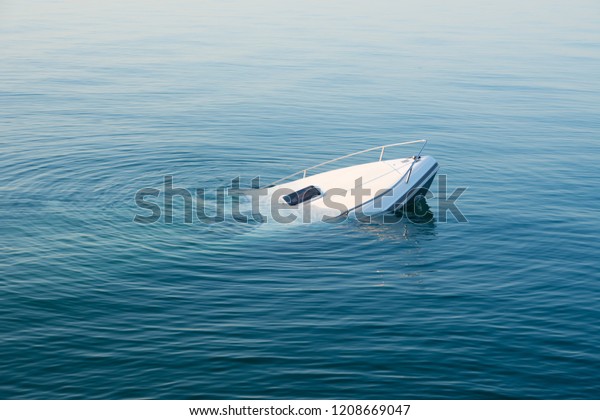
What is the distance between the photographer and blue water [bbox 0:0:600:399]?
22375 mm

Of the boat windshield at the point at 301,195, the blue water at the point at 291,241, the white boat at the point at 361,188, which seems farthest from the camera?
the boat windshield at the point at 301,195

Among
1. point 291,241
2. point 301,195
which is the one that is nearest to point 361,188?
point 301,195

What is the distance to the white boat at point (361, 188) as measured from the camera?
35312mm

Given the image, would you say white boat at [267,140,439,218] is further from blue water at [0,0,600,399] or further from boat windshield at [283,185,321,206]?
blue water at [0,0,600,399]

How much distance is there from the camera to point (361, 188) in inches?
1431

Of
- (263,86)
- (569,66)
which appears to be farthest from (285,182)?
(569,66)

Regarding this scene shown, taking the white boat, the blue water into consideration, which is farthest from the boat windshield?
the blue water

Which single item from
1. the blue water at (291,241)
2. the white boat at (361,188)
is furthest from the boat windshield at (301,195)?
the blue water at (291,241)

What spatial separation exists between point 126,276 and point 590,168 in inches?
1093

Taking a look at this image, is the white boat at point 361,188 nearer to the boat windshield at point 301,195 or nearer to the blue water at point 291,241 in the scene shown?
the boat windshield at point 301,195

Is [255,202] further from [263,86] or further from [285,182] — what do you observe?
[263,86]

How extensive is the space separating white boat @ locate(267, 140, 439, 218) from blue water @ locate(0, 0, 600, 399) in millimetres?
1296

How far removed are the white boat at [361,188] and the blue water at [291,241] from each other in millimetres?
1296

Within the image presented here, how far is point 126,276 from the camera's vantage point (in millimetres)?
28609
